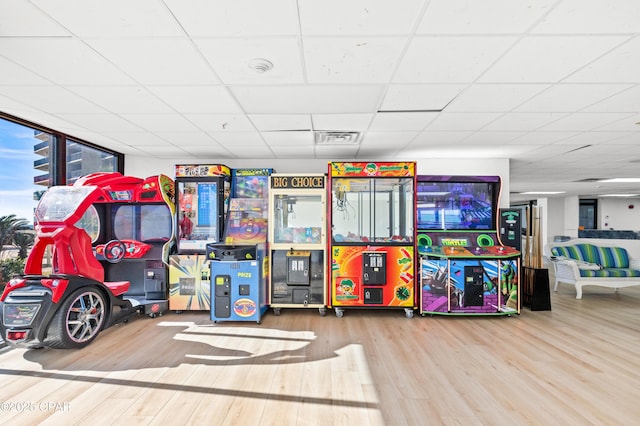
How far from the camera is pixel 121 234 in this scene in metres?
4.45

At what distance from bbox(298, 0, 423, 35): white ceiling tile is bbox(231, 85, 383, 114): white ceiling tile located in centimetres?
74

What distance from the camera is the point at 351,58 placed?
83.2 inches

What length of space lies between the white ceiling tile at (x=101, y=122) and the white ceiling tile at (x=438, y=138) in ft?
11.7

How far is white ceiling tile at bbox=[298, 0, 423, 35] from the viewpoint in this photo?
160cm

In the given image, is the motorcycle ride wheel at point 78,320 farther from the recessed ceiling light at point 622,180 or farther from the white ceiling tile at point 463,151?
the recessed ceiling light at point 622,180

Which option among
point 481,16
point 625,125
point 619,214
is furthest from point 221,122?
point 619,214

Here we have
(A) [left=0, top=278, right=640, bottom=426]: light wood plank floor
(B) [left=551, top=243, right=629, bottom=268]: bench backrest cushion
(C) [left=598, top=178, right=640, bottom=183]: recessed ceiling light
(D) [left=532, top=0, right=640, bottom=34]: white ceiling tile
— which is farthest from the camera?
(C) [left=598, top=178, right=640, bottom=183]: recessed ceiling light

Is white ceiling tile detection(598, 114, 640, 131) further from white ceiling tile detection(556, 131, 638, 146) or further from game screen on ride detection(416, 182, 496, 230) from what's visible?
game screen on ride detection(416, 182, 496, 230)

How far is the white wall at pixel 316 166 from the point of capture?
5152mm

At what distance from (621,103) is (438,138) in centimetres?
175

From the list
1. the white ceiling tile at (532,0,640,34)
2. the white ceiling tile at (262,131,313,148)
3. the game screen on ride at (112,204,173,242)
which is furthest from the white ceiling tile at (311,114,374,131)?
the game screen on ride at (112,204,173,242)

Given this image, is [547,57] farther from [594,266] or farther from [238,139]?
[594,266]

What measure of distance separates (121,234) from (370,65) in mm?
4216

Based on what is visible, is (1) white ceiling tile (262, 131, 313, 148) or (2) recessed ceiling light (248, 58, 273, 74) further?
(1) white ceiling tile (262, 131, 313, 148)
